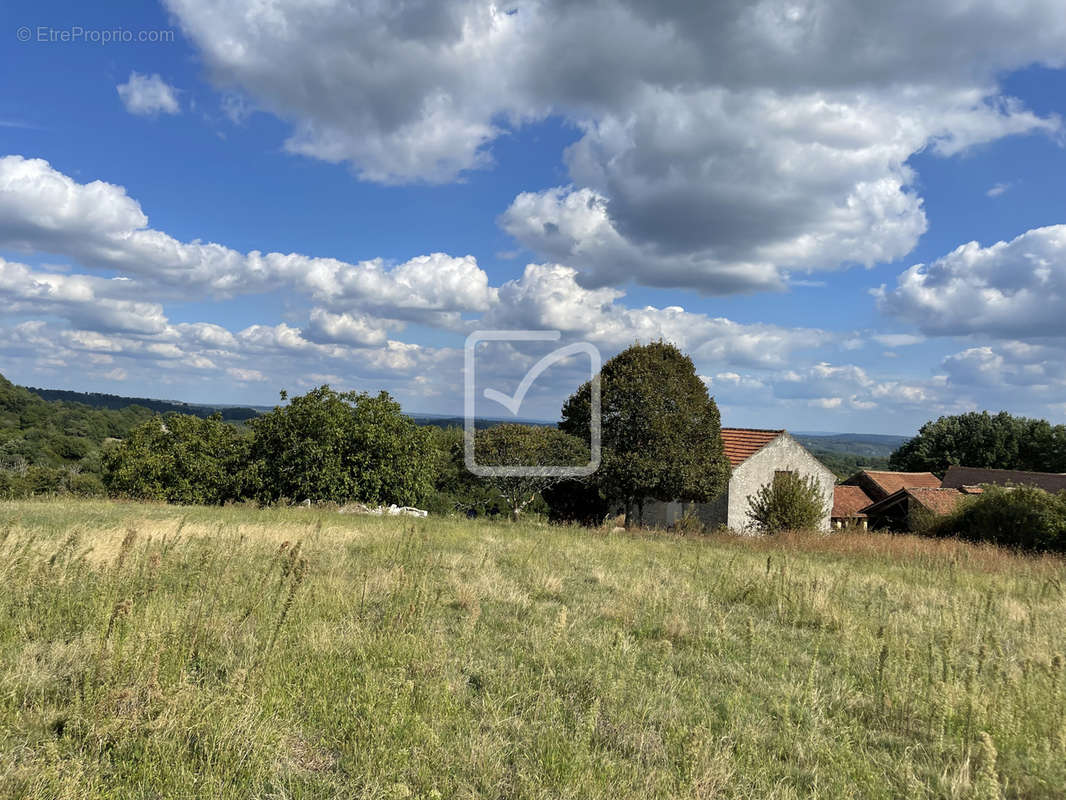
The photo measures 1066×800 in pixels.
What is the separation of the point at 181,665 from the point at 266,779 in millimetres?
1331

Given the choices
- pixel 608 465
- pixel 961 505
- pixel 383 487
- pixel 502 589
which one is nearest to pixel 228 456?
pixel 383 487

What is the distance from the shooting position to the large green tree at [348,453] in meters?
22.8

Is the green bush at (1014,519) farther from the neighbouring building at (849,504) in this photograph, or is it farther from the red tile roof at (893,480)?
the red tile roof at (893,480)

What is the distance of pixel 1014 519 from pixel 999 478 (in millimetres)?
36935

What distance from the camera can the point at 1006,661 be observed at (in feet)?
16.3

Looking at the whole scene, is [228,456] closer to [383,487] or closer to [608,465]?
[383,487]

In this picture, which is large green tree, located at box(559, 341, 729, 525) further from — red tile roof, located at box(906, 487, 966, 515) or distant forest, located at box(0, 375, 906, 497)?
distant forest, located at box(0, 375, 906, 497)

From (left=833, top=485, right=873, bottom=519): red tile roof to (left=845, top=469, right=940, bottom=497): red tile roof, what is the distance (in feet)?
5.04

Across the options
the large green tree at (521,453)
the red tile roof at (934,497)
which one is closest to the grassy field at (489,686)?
the large green tree at (521,453)

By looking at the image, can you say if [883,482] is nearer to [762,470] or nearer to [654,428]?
[762,470]

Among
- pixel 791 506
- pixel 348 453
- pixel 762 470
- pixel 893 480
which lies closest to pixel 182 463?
pixel 348 453

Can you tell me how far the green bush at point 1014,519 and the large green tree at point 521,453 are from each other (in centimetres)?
1375

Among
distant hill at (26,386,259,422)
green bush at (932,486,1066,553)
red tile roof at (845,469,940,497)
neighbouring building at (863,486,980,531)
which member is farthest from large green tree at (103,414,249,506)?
distant hill at (26,386,259,422)

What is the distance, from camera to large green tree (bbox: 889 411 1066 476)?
59.8 m
